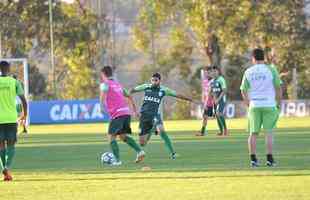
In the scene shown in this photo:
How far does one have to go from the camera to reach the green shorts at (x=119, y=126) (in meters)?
19.7

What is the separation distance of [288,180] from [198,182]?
1.31 metres

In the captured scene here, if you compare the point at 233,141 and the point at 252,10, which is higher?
the point at 252,10

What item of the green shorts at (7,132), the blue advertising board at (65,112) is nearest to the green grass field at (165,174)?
the green shorts at (7,132)

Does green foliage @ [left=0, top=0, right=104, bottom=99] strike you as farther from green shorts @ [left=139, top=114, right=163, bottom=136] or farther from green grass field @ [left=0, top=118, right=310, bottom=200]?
green shorts @ [left=139, top=114, right=163, bottom=136]

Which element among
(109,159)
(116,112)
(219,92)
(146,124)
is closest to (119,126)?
(116,112)

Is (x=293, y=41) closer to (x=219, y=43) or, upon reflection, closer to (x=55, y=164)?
(x=219, y=43)

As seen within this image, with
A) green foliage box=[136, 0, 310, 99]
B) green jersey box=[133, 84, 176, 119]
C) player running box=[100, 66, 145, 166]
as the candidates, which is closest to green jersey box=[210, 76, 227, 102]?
green jersey box=[133, 84, 176, 119]

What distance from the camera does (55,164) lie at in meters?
20.2

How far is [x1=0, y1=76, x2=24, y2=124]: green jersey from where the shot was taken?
17.0 m

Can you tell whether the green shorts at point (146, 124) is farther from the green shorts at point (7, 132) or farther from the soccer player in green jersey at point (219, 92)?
the soccer player in green jersey at point (219, 92)

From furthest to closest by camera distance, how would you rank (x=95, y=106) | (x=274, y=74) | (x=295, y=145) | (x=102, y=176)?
(x=95, y=106) → (x=295, y=145) → (x=274, y=74) → (x=102, y=176)

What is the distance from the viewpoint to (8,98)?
675 inches

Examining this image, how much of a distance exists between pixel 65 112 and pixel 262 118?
3120cm

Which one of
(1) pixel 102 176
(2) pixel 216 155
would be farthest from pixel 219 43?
(1) pixel 102 176
